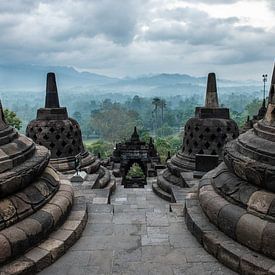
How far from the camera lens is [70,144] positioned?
33.5 ft

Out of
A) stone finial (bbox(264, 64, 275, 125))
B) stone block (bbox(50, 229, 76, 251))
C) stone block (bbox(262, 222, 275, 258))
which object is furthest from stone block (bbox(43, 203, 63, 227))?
stone finial (bbox(264, 64, 275, 125))

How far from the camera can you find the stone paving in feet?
12.2

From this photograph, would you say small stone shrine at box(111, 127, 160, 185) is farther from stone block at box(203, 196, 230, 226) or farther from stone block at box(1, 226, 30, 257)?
stone block at box(1, 226, 30, 257)

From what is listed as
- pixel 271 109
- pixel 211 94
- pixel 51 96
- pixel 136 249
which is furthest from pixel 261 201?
pixel 51 96

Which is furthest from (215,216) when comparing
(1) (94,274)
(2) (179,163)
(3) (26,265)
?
(2) (179,163)

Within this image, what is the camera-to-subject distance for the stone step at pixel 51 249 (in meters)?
3.50

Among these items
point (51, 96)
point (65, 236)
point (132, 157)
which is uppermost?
point (51, 96)

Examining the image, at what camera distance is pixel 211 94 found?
34.1ft

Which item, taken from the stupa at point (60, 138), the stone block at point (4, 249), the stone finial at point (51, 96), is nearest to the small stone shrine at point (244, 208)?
the stone block at point (4, 249)

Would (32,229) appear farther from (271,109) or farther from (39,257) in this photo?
(271,109)

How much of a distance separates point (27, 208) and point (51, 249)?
1.88 feet

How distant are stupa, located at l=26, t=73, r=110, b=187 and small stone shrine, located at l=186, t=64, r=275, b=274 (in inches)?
220

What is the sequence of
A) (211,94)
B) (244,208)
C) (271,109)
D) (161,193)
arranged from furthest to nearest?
(211,94)
(161,193)
(271,109)
(244,208)

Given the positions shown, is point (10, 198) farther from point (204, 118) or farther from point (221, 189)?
point (204, 118)
